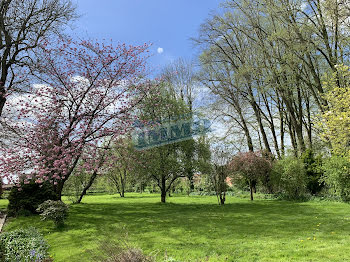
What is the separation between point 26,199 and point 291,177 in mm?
15195

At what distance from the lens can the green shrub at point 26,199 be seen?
472 inches

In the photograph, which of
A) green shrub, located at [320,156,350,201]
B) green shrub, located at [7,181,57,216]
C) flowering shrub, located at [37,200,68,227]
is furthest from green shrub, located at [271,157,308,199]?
green shrub, located at [7,181,57,216]

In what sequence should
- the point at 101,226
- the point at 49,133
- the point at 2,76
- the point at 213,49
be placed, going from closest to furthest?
the point at 101,226 → the point at 49,133 → the point at 2,76 → the point at 213,49

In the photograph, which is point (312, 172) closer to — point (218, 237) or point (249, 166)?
point (249, 166)

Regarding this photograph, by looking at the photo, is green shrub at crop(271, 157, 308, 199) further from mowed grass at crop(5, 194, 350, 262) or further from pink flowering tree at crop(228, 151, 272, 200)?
mowed grass at crop(5, 194, 350, 262)

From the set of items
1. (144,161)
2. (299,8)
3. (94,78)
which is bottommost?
(144,161)

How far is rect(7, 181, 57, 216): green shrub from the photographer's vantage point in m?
12.0

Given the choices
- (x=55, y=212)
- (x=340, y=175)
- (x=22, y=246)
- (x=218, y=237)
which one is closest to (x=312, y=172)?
(x=340, y=175)

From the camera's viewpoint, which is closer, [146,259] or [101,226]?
[146,259]

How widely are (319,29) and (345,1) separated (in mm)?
2982

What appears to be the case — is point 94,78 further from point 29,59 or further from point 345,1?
point 345,1

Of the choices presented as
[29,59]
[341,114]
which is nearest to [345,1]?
[341,114]

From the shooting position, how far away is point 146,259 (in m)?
3.31

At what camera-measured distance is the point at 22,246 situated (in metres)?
6.31
